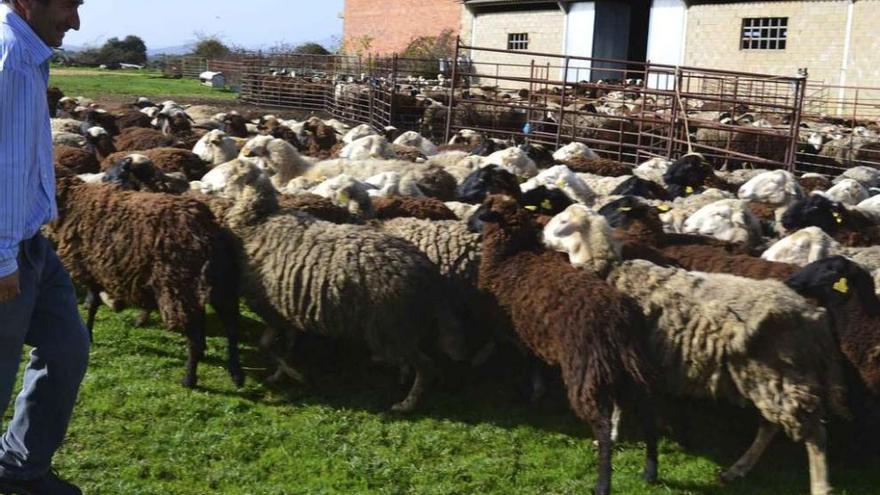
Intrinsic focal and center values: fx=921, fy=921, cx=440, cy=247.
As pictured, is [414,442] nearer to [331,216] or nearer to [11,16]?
[331,216]

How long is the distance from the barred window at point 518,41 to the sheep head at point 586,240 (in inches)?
1279

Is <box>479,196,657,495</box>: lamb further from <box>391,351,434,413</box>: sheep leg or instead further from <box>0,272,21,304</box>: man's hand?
<box>0,272,21,304</box>: man's hand

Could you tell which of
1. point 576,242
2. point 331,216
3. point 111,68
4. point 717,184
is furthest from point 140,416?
point 111,68

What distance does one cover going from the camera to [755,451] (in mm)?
5086

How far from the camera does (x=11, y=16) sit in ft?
10.3

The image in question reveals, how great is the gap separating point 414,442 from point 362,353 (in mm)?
1381

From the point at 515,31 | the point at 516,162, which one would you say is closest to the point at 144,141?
the point at 516,162

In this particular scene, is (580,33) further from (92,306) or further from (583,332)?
(583,332)

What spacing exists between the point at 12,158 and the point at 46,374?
96 centimetres

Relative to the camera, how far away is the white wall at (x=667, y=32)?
1214 inches

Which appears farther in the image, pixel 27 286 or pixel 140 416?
pixel 140 416

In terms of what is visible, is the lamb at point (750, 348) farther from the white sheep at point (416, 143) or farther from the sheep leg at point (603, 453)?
the white sheep at point (416, 143)

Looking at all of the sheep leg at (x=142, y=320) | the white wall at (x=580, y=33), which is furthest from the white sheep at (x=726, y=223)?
the white wall at (x=580, y=33)

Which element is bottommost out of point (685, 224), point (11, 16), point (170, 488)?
point (170, 488)
